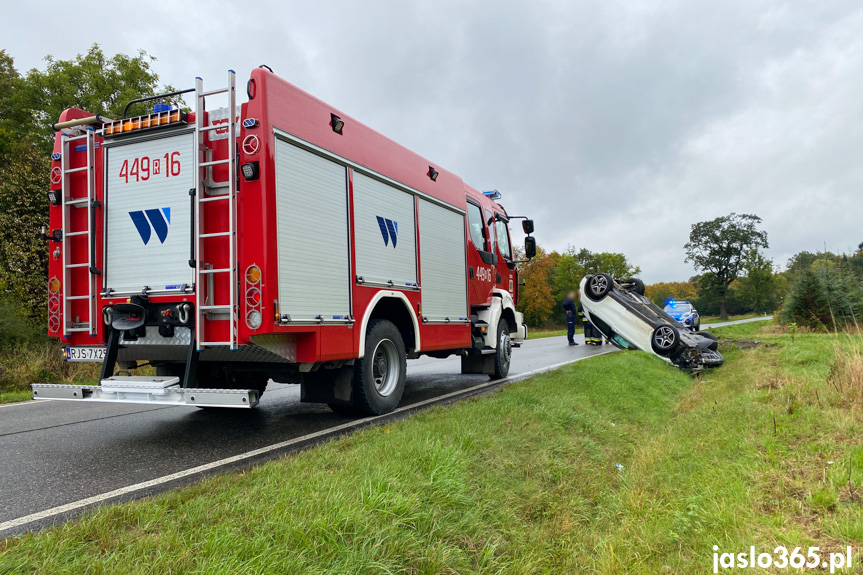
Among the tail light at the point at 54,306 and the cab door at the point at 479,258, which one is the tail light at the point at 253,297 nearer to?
the tail light at the point at 54,306

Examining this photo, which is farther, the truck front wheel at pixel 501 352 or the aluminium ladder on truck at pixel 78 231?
the truck front wheel at pixel 501 352

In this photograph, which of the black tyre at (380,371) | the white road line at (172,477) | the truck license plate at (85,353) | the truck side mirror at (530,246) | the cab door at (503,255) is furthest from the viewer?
the truck side mirror at (530,246)

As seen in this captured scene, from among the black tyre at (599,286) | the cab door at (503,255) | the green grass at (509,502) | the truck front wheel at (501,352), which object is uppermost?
the cab door at (503,255)

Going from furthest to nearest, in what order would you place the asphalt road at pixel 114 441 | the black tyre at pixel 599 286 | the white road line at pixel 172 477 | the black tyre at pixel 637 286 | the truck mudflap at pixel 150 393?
A: the black tyre at pixel 637 286 → the black tyre at pixel 599 286 → the truck mudflap at pixel 150 393 → the asphalt road at pixel 114 441 → the white road line at pixel 172 477

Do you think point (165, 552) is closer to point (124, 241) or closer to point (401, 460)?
point (401, 460)

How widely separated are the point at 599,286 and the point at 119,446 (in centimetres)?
1010

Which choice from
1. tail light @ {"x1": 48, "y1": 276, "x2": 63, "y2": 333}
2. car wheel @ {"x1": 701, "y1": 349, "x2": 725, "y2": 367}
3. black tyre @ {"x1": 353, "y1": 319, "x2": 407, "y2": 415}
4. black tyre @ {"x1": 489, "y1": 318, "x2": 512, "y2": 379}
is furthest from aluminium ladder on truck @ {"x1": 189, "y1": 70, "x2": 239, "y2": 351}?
car wheel @ {"x1": 701, "y1": 349, "x2": 725, "y2": 367}

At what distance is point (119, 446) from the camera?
4793 mm

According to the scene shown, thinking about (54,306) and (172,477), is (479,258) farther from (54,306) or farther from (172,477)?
(172,477)

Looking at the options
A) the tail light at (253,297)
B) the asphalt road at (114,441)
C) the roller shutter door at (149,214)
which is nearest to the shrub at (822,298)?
the asphalt road at (114,441)

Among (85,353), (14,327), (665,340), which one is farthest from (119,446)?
(665,340)

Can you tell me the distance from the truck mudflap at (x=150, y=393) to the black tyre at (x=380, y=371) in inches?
67.1

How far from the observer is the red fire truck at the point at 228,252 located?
4.57 meters

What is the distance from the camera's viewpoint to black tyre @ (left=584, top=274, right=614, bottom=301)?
1207 cm
